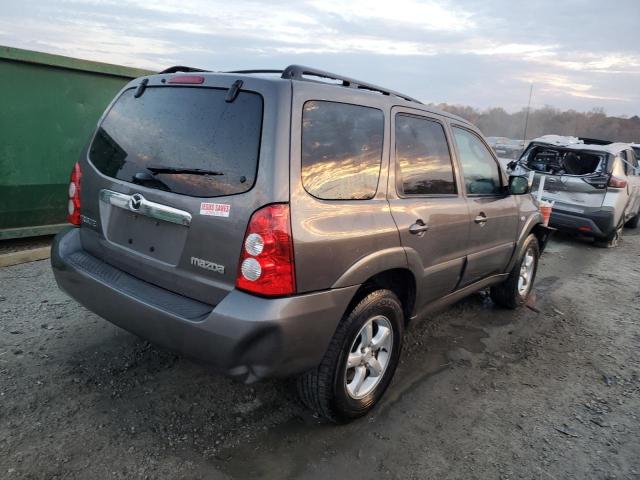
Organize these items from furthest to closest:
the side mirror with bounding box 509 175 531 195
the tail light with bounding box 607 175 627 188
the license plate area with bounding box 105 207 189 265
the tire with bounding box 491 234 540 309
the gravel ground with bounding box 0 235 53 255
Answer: the tail light with bounding box 607 175 627 188 < the gravel ground with bounding box 0 235 53 255 < the tire with bounding box 491 234 540 309 < the side mirror with bounding box 509 175 531 195 < the license plate area with bounding box 105 207 189 265

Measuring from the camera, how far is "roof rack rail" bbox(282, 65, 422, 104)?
2.35m

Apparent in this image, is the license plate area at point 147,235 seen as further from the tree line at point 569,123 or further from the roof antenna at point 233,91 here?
the tree line at point 569,123

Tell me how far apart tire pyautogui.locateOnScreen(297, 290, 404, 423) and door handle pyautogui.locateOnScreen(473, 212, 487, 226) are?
1095mm

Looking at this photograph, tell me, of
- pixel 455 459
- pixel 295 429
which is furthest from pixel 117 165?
pixel 455 459

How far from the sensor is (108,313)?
250cm

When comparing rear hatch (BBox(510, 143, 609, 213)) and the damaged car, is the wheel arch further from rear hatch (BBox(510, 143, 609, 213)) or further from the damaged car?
rear hatch (BBox(510, 143, 609, 213))

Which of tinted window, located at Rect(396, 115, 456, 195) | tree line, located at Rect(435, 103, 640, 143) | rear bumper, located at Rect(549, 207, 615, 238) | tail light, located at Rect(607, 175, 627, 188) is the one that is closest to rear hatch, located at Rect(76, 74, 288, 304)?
tinted window, located at Rect(396, 115, 456, 195)

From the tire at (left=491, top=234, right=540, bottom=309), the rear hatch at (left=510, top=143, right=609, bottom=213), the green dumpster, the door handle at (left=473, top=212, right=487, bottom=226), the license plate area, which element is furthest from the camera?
the rear hatch at (left=510, top=143, right=609, bottom=213)

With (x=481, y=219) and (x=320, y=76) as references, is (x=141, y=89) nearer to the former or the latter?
(x=320, y=76)

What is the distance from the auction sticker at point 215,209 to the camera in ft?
7.07

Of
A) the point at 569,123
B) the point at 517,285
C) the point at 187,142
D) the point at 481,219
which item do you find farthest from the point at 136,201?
the point at 569,123

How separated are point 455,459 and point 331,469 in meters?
0.68

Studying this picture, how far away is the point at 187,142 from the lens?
2338 mm

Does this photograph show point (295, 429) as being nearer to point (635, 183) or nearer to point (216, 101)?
point (216, 101)
